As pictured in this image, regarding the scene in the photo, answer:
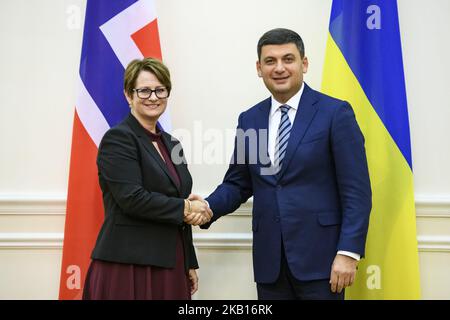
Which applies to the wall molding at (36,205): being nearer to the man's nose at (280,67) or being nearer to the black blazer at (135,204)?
the black blazer at (135,204)

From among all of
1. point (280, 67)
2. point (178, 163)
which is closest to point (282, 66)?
point (280, 67)

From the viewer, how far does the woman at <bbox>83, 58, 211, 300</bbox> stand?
1979mm

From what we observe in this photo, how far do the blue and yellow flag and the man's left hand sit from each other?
2.08ft

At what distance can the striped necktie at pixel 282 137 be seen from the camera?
203 cm

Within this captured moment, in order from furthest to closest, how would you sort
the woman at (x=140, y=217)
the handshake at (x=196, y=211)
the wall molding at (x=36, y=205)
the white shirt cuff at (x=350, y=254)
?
1. the wall molding at (x=36, y=205)
2. the handshake at (x=196, y=211)
3. the woman at (x=140, y=217)
4. the white shirt cuff at (x=350, y=254)

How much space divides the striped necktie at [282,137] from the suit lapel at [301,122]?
27 mm

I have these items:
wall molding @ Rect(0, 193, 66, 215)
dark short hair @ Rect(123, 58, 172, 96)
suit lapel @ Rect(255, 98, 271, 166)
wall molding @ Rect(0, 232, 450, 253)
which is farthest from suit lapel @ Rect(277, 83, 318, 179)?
wall molding @ Rect(0, 193, 66, 215)

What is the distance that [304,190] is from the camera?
6.51 feet

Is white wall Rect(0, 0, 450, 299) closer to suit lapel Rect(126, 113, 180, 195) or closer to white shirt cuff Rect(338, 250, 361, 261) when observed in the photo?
suit lapel Rect(126, 113, 180, 195)

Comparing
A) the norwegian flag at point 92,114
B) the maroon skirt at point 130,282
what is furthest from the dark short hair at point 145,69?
the maroon skirt at point 130,282

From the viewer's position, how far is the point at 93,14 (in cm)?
254

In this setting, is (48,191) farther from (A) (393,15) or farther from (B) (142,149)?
(A) (393,15)

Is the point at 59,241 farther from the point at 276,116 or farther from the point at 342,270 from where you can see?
the point at 342,270
